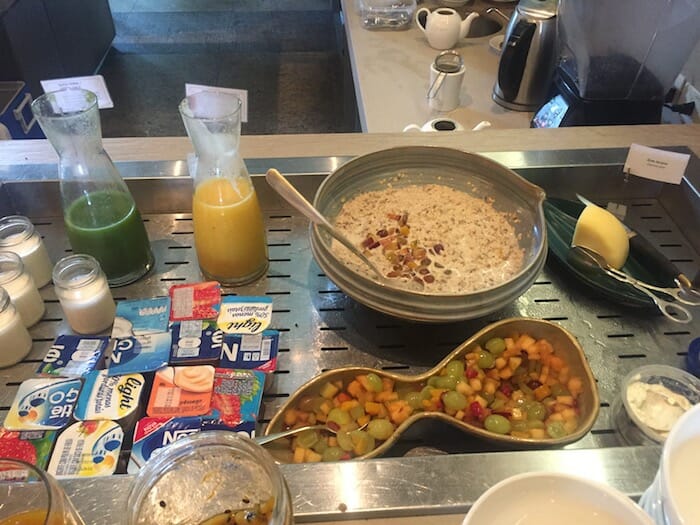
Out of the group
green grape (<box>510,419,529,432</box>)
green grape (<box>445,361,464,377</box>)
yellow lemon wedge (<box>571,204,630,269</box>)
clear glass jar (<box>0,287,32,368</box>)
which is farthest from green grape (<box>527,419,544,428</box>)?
clear glass jar (<box>0,287,32,368</box>)

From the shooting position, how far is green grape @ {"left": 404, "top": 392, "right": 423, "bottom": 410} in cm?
77

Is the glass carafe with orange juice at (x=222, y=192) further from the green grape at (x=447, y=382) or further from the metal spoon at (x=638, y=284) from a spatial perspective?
the metal spoon at (x=638, y=284)

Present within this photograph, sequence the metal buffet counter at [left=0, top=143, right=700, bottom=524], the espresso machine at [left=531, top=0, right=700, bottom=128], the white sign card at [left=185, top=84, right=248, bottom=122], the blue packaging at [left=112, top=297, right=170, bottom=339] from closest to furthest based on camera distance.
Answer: the metal buffet counter at [left=0, top=143, right=700, bottom=524] < the blue packaging at [left=112, top=297, right=170, bottom=339] < the white sign card at [left=185, top=84, right=248, bottom=122] < the espresso machine at [left=531, top=0, right=700, bottom=128]

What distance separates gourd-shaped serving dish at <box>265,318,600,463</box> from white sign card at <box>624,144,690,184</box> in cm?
48

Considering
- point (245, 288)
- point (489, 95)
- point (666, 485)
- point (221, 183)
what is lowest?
point (489, 95)

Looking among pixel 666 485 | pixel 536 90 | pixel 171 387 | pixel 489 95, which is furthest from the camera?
pixel 489 95

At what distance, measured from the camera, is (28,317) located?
35.1 inches

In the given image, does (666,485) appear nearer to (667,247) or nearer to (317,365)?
(317,365)

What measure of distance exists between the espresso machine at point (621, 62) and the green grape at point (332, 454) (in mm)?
1014

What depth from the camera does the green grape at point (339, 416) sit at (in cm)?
74

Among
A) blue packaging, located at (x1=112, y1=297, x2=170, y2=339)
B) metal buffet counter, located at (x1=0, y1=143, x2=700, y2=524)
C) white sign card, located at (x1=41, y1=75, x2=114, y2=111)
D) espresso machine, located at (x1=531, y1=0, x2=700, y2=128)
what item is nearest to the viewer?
metal buffet counter, located at (x1=0, y1=143, x2=700, y2=524)

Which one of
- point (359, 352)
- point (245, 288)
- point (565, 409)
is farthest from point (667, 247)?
point (245, 288)

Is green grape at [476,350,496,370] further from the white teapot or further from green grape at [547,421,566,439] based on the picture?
the white teapot

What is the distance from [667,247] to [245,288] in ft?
2.48
